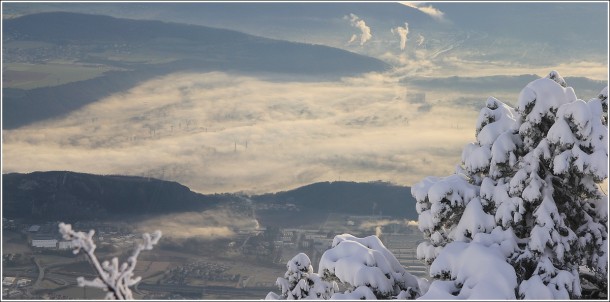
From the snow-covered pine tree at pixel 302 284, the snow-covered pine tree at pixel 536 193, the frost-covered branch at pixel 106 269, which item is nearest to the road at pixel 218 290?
the snow-covered pine tree at pixel 302 284

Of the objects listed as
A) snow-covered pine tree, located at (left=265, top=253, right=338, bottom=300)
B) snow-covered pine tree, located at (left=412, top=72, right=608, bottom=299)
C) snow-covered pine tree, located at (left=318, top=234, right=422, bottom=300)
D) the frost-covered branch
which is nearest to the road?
snow-covered pine tree, located at (left=265, top=253, right=338, bottom=300)

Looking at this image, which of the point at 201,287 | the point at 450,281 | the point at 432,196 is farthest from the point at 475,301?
the point at 201,287

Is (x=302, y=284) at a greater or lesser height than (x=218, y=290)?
greater

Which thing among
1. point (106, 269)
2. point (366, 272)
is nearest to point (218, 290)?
point (366, 272)

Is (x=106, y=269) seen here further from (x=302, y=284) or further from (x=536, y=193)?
(x=302, y=284)

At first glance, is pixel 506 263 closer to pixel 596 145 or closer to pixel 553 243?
pixel 553 243

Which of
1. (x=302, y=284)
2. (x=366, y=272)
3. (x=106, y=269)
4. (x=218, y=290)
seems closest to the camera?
(x=106, y=269)

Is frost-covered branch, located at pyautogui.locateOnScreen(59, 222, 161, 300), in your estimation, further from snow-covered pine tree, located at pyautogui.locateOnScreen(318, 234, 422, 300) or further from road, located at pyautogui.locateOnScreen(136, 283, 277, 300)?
road, located at pyautogui.locateOnScreen(136, 283, 277, 300)
